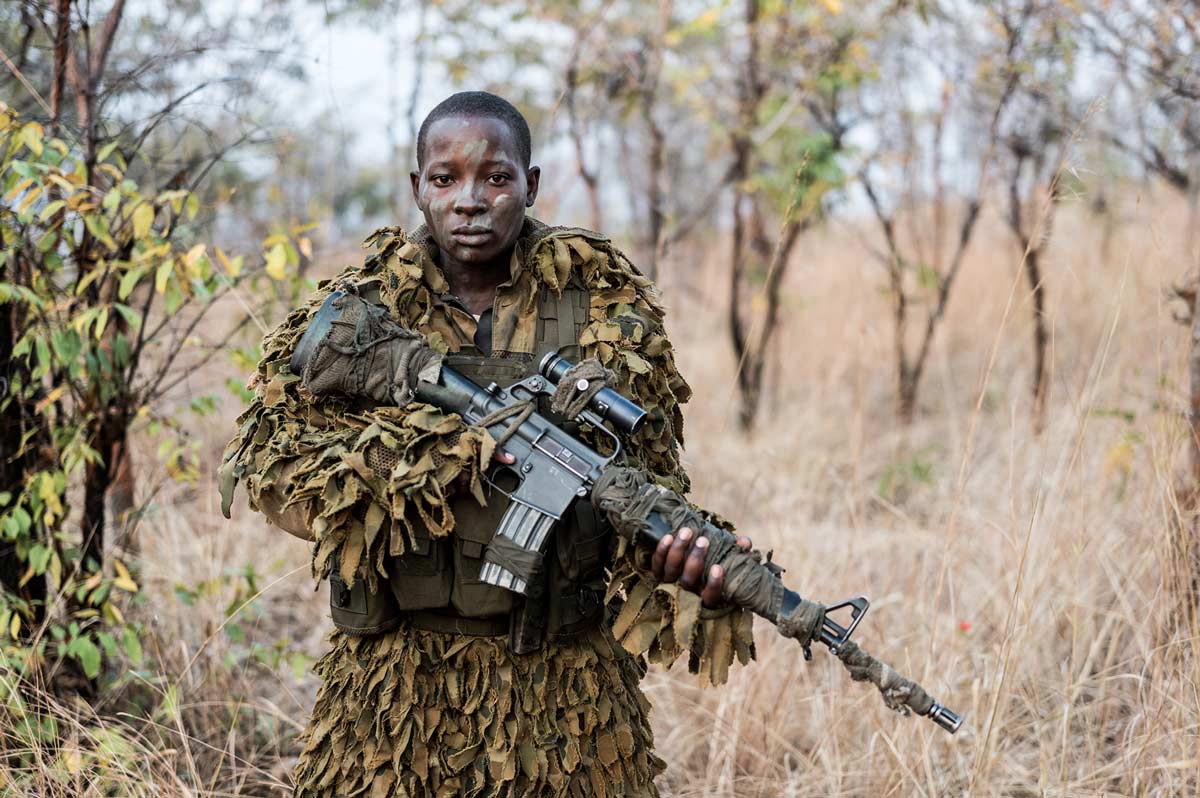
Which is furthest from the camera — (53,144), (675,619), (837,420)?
(837,420)

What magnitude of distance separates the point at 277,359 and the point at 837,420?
5.52 meters

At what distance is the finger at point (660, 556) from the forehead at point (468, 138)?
0.82 m

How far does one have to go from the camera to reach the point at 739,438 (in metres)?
6.77

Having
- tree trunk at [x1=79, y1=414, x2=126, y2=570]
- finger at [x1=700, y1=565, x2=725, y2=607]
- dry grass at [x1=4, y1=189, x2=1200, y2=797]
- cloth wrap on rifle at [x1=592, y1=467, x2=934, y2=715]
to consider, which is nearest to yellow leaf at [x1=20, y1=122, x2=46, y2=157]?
tree trunk at [x1=79, y1=414, x2=126, y2=570]

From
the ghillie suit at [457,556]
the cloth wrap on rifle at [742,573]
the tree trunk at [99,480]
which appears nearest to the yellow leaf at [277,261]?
the tree trunk at [99,480]

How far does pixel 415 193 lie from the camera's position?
207 centimetres

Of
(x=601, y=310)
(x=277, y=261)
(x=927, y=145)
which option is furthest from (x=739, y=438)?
(x=601, y=310)

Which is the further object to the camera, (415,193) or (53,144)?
(53,144)

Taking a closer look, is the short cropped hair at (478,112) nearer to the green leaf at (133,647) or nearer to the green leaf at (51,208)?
A: the green leaf at (51,208)

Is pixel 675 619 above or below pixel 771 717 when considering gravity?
above

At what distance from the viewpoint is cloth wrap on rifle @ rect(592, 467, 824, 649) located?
166 cm

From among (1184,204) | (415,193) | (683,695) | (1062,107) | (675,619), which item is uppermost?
(1184,204)

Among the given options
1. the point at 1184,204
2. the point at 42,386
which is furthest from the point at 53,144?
the point at 1184,204

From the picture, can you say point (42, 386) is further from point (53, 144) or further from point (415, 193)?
point (415, 193)
